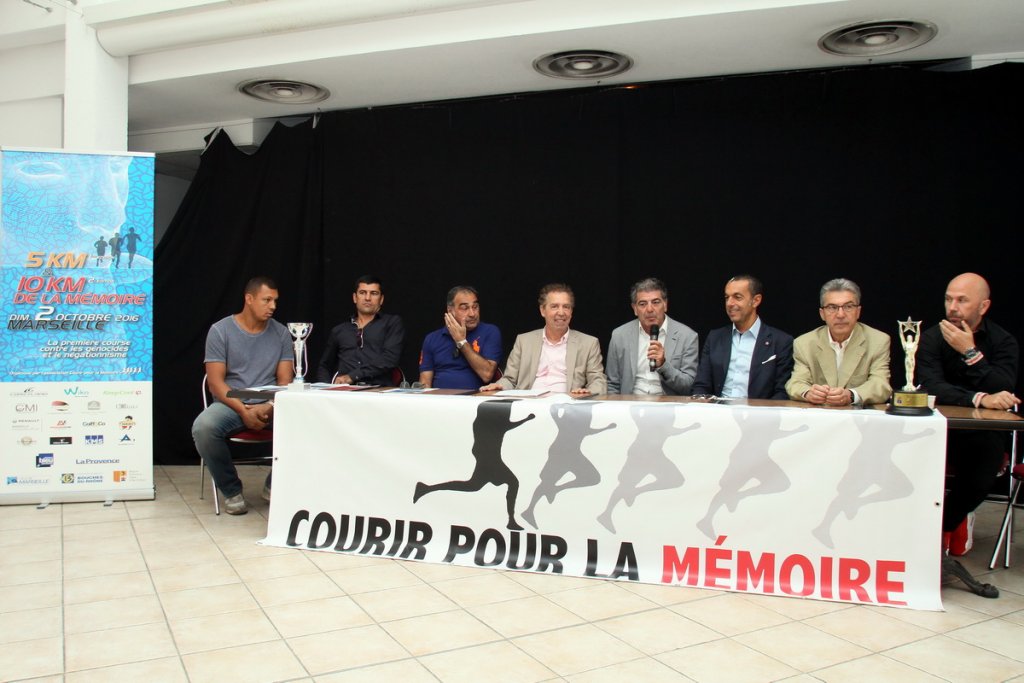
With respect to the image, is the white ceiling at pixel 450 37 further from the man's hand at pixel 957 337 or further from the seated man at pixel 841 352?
the man's hand at pixel 957 337

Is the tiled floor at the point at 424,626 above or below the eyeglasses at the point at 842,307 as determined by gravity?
below

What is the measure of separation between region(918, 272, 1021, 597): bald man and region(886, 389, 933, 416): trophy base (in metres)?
0.50

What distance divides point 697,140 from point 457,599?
123 inches

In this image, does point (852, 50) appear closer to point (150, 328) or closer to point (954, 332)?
point (954, 332)

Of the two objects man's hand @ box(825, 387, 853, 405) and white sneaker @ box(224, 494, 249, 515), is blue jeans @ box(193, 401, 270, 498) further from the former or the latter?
man's hand @ box(825, 387, 853, 405)

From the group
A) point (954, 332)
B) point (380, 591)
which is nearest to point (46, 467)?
point (380, 591)

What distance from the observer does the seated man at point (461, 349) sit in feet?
14.3

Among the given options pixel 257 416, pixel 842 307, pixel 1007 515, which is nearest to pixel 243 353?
pixel 257 416

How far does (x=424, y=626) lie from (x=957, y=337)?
255 centimetres

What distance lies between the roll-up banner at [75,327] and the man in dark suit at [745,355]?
123 inches

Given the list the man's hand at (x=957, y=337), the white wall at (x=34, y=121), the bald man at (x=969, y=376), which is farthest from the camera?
the white wall at (x=34, y=121)

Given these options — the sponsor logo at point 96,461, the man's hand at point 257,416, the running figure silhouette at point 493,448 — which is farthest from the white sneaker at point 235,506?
the running figure silhouette at point 493,448

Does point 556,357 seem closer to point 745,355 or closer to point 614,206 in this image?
point 745,355

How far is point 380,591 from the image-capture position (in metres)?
2.94
